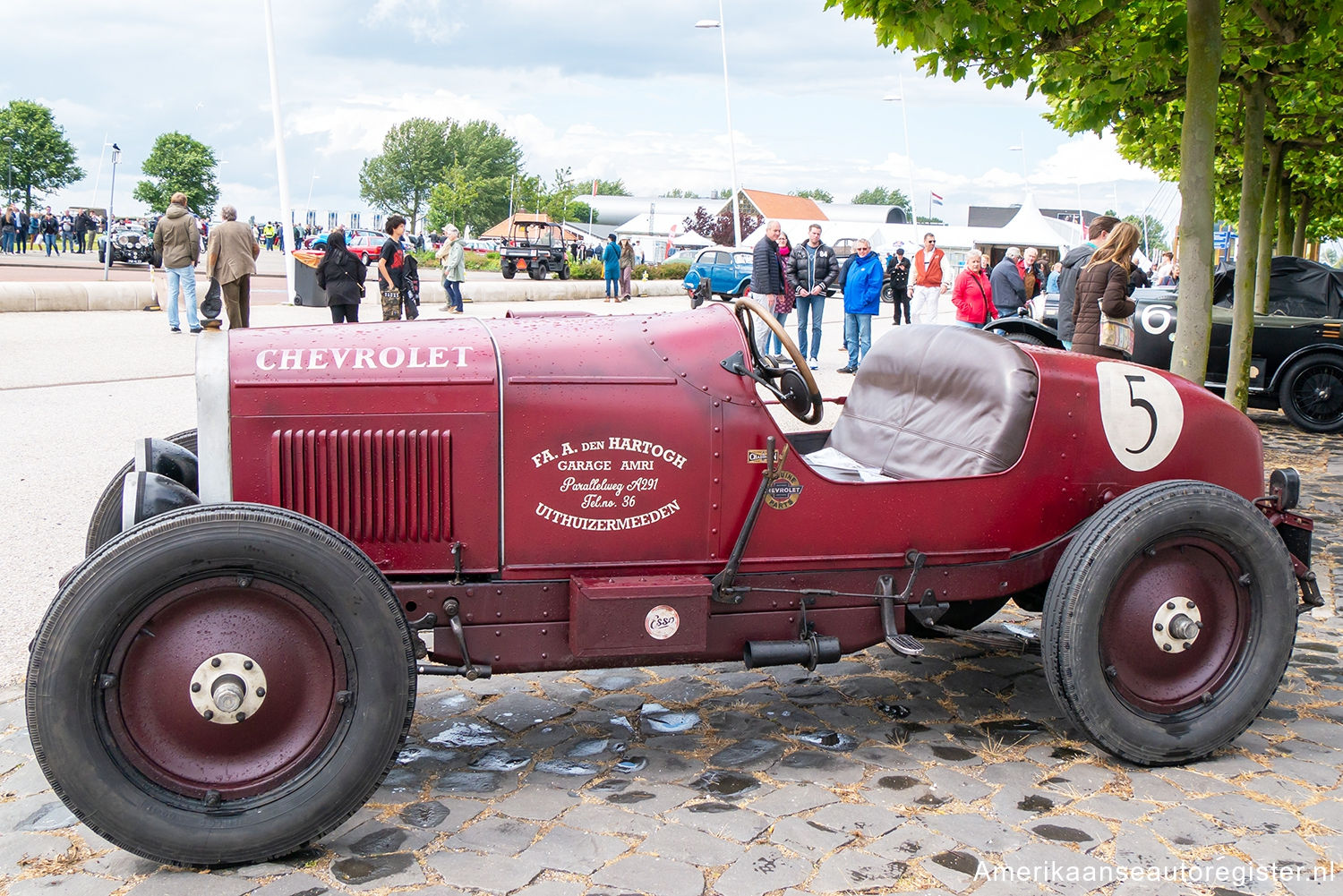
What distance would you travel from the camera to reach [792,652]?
3.52 m

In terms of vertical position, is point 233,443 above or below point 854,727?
above

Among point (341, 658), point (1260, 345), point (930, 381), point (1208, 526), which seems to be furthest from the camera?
point (1260, 345)

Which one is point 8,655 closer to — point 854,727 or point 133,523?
point 133,523

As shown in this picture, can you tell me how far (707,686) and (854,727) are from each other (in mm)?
677

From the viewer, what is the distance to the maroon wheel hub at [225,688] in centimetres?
289

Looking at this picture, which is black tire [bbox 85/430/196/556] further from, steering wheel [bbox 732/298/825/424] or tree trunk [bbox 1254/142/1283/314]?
tree trunk [bbox 1254/142/1283/314]

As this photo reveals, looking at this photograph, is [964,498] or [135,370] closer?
[964,498]

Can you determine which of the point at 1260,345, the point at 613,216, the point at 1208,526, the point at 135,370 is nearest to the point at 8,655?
the point at 1208,526

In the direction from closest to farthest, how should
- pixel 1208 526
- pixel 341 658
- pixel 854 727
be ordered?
pixel 341 658 < pixel 1208 526 < pixel 854 727

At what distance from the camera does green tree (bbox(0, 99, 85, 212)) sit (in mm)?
66625

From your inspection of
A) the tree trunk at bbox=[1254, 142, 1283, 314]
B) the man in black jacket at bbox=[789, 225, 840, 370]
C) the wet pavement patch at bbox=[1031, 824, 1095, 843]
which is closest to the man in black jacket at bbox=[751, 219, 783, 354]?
the man in black jacket at bbox=[789, 225, 840, 370]

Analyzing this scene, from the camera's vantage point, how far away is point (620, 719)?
13.4 feet

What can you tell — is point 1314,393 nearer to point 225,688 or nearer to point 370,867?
point 370,867

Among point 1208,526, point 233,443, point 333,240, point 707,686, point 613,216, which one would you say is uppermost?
point 613,216
